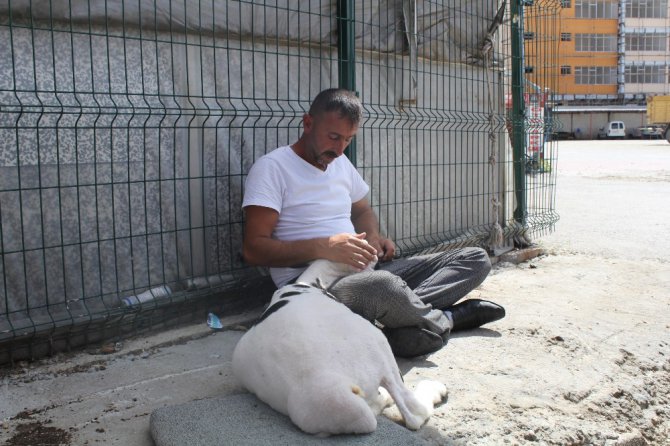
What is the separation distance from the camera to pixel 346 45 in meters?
4.66

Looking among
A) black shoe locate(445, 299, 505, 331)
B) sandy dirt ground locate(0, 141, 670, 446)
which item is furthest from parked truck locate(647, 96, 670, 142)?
black shoe locate(445, 299, 505, 331)

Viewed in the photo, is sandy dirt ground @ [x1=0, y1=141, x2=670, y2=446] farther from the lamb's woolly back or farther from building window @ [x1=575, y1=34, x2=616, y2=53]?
building window @ [x1=575, y1=34, x2=616, y2=53]

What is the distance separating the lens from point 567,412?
2973mm

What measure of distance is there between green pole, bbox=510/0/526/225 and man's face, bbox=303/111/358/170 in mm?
3252

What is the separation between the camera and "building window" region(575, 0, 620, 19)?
170ft

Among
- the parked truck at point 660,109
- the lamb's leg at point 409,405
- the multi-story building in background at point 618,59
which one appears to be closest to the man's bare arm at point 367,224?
the lamb's leg at point 409,405

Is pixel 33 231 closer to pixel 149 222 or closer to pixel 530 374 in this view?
pixel 149 222

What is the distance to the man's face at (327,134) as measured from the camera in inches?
141

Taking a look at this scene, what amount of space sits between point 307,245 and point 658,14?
5969cm

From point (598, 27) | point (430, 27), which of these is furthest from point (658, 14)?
point (430, 27)

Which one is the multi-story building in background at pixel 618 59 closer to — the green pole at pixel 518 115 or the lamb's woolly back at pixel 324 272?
the green pole at pixel 518 115

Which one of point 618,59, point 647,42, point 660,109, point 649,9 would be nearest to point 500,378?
point 660,109

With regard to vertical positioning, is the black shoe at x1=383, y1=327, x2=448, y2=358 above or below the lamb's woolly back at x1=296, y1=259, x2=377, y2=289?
below

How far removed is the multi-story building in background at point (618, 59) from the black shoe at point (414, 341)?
52.1 metres
